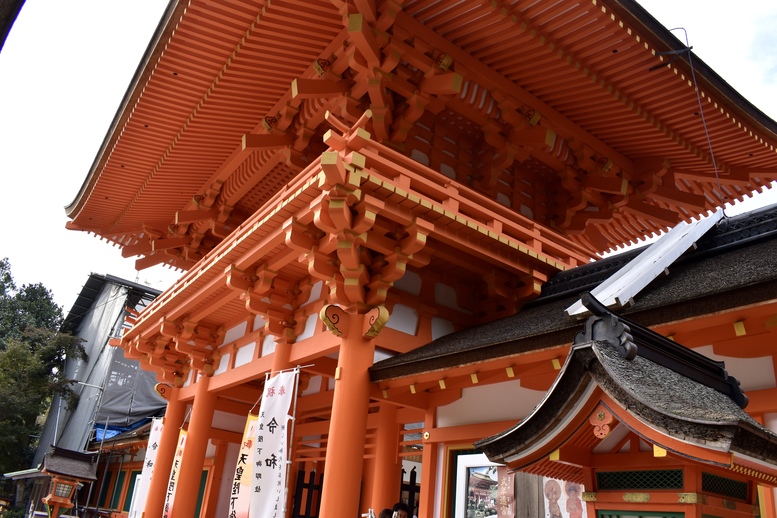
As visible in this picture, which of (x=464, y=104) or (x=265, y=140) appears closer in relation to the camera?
(x=464, y=104)

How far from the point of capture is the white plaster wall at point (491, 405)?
22.4ft

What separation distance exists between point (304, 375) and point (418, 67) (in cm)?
563

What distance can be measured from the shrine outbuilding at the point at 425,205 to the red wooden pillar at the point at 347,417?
3cm

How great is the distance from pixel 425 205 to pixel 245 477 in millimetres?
4437

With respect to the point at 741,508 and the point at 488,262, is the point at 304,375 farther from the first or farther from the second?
the point at 741,508

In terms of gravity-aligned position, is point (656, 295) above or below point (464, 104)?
below

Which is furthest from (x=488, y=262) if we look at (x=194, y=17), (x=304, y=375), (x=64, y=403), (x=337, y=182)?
(x=64, y=403)

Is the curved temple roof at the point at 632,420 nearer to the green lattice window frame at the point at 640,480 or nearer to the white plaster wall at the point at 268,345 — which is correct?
the green lattice window frame at the point at 640,480

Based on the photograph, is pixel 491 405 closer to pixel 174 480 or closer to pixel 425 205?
pixel 425 205

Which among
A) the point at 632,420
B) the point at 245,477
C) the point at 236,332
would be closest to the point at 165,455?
the point at 236,332

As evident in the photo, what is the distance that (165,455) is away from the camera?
12.8 meters

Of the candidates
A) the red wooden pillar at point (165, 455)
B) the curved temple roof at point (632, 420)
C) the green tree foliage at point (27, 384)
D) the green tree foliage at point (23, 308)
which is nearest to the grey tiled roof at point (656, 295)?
the curved temple roof at point (632, 420)

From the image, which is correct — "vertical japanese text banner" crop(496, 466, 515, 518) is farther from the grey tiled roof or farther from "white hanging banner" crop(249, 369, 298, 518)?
"white hanging banner" crop(249, 369, 298, 518)

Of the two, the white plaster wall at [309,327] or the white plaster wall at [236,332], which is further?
the white plaster wall at [236,332]
